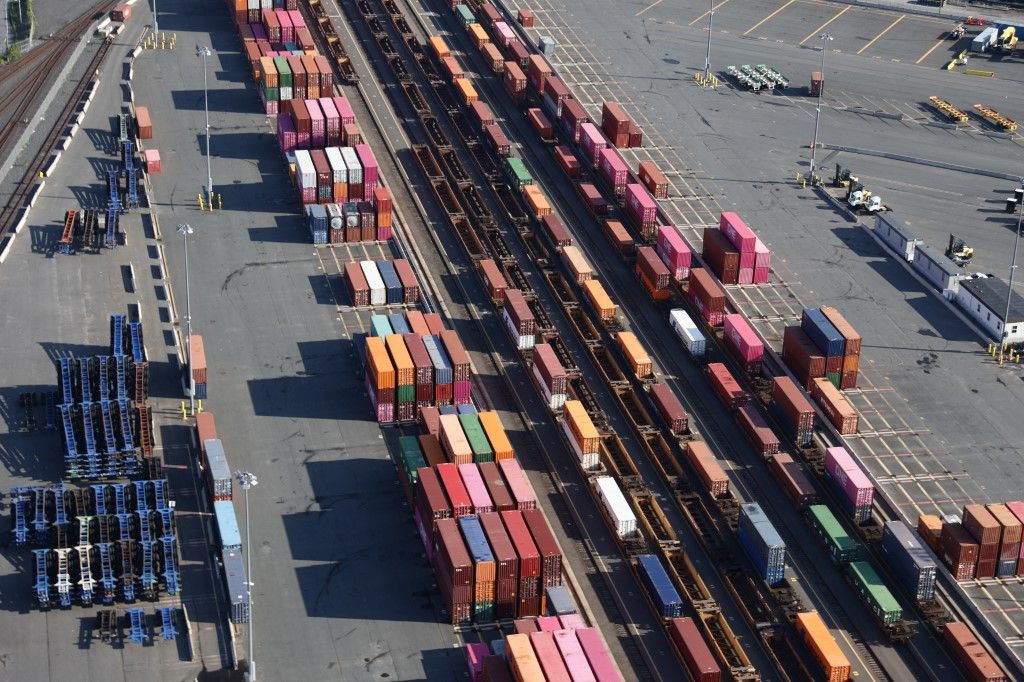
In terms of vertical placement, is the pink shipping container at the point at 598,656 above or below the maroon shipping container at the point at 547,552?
below

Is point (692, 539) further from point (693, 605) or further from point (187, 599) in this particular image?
point (187, 599)

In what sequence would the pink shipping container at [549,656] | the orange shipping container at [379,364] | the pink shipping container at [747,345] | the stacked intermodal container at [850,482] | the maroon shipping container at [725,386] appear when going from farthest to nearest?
the pink shipping container at [747,345], the maroon shipping container at [725,386], the orange shipping container at [379,364], the stacked intermodal container at [850,482], the pink shipping container at [549,656]

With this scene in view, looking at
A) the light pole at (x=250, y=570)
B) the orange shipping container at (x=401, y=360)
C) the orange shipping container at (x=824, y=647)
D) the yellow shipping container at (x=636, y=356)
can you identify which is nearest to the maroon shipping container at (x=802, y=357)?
the yellow shipping container at (x=636, y=356)

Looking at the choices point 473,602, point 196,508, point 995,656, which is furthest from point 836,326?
point 196,508

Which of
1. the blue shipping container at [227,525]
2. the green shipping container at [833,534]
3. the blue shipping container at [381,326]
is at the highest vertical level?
the blue shipping container at [381,326]

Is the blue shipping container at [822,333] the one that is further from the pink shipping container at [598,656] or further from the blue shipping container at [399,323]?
the pink shipping container at [598,656]

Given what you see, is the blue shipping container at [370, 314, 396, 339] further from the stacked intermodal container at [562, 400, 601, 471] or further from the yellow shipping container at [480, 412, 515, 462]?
the stacked intermodal container at [562, 400, 601, 471]

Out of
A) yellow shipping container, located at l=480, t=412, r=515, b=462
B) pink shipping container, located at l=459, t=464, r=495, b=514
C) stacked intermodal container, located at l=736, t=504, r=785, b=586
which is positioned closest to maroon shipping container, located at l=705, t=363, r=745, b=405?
stacked intermodal container, located at l=736, t=504, r=785, b=586
